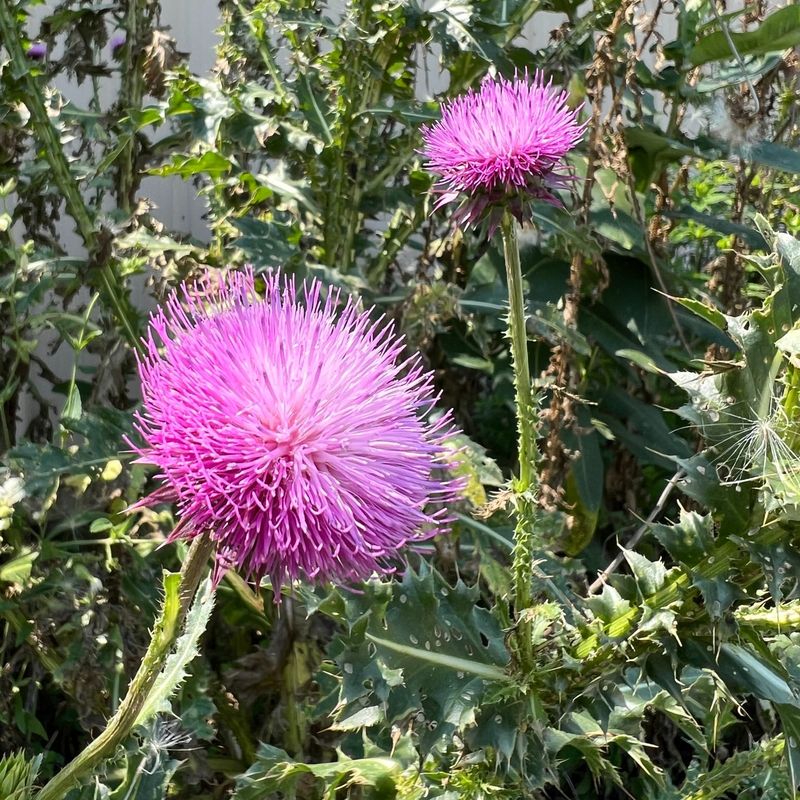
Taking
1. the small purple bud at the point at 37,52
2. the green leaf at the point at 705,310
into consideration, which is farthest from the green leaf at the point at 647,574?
the small purple bud at the point at 37,52

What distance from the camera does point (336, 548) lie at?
1119 millimetres

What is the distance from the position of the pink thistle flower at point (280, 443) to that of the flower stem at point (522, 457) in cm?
19

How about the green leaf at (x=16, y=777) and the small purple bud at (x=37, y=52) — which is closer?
the green leaf at (x=16, y=777)

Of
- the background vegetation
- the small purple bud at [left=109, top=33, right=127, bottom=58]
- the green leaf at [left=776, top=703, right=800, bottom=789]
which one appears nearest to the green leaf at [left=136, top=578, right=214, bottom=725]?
the background vegetation

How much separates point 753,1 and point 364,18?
1.33 meters

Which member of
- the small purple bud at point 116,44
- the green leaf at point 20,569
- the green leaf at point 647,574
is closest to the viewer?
the green leaf at point 647,574

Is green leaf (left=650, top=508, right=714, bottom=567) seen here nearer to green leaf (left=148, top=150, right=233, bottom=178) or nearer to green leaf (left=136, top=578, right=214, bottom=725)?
green leaf (left=136, top=578, right=214, bottom=725)

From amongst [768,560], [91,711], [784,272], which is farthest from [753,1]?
[91,711]

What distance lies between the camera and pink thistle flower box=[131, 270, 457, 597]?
109 cm

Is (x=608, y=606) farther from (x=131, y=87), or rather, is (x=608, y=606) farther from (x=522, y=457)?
(x=131, y=87)

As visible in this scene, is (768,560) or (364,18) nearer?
(768,560)

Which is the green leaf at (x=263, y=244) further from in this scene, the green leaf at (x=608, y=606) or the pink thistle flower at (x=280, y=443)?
the green leaf at (x=608, y=606)

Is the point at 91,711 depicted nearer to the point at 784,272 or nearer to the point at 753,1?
the point at 784,272

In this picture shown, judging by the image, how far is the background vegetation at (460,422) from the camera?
4.80 ft
